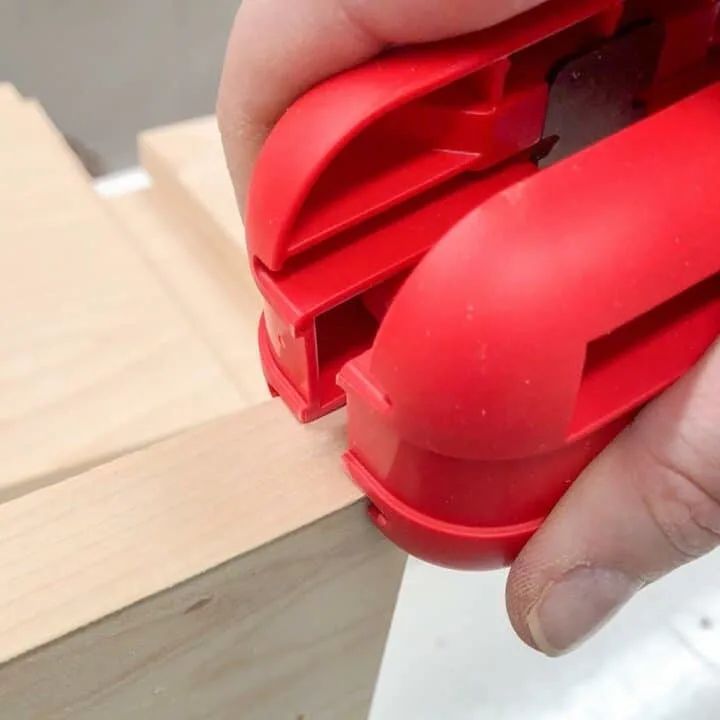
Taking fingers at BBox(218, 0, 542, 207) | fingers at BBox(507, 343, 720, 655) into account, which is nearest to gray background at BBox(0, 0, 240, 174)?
fingers at BBox(218, 0, 542, 207)

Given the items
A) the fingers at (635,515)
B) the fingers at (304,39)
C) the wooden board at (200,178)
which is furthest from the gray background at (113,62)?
the fingers at (635,515)

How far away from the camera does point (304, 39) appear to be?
1.01 ft

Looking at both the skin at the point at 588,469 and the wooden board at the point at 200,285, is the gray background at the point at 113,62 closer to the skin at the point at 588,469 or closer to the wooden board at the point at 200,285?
the wooden board at the point at 200,285

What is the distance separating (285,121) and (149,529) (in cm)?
13

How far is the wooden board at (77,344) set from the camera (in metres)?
0.47

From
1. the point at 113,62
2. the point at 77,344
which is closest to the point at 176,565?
the point at 77,344

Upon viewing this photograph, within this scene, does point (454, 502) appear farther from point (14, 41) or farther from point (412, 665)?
point (14, 41)

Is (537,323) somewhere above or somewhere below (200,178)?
above

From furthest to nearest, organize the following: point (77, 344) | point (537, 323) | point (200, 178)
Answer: point (200, 178) → point (77, 344) → point (537, 323)

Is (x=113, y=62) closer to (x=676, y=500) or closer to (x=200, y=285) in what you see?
(x=200, y=285)

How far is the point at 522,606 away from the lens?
34 centimetres

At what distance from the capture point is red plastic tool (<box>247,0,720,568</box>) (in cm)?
26

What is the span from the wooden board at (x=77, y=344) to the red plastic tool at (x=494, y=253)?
0.46 feet

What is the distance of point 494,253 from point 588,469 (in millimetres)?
91
